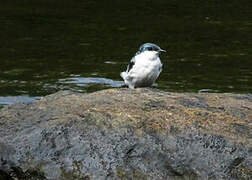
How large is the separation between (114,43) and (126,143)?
39.5 ft

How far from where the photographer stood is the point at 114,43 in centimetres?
1878

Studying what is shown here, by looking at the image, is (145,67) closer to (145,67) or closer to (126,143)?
(145,67)

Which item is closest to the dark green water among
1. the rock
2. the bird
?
the bird

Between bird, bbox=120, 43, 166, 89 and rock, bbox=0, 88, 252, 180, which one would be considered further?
bird, bbox=120, 43, 166, 89

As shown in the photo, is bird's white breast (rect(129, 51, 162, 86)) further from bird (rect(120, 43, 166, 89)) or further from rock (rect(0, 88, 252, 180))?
rock (rect(0, 88, 252, 180))

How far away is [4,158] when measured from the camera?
23.5ft

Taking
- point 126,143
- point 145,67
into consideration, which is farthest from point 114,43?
point 126,143

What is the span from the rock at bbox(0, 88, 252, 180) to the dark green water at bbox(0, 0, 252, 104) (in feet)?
19.5

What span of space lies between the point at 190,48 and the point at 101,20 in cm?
451

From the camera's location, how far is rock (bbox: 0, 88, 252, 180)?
680cm

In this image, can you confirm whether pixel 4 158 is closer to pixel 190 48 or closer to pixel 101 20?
pixel 190 48

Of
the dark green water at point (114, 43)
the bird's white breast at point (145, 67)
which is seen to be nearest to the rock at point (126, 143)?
the bird's white breast at point (145, 67)

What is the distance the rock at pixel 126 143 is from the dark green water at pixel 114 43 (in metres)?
5.95

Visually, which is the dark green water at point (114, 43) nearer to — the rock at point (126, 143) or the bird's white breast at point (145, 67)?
the bird's white breast at point (145, 67)
